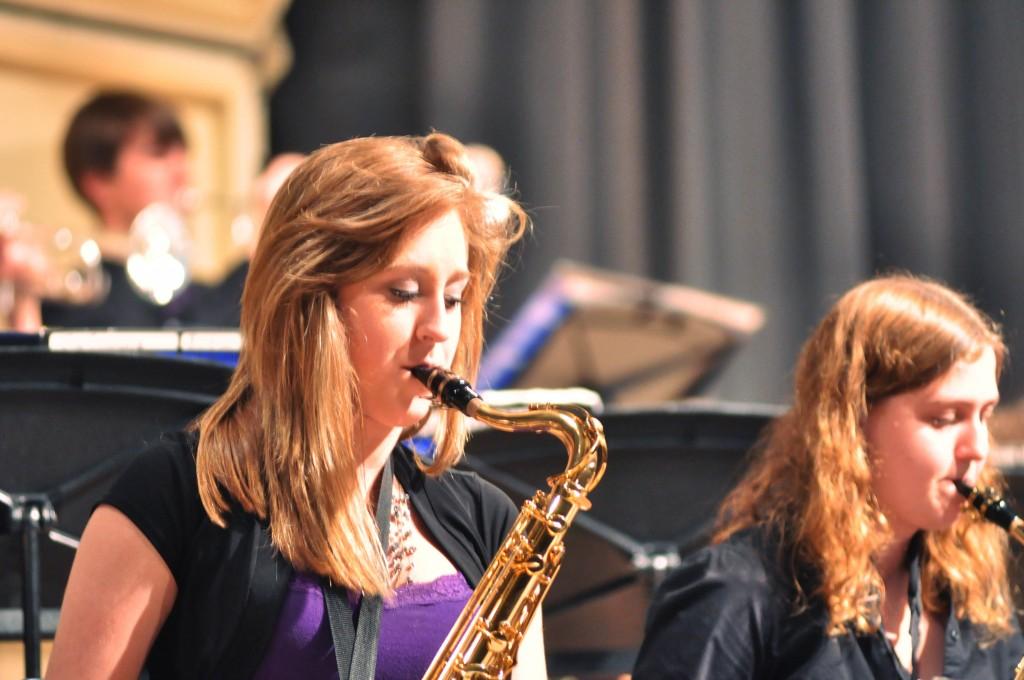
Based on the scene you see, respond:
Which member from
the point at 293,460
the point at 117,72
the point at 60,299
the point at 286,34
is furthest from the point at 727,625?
the point at 286,34

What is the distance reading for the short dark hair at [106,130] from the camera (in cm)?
407

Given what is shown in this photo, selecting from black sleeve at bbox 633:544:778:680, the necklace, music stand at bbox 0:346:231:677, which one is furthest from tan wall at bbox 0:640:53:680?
black sleeve at bbox 633:544:778:680

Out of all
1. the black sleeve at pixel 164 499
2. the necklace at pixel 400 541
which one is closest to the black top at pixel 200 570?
the black sleeve at pixel 164 499

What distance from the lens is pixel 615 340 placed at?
3.15m

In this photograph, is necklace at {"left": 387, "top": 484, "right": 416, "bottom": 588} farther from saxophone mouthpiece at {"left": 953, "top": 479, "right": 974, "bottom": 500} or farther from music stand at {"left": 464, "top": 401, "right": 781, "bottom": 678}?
saxophone mouthpiece at {"left": 953, "top": 479, "right": 974, "bottom": 500}

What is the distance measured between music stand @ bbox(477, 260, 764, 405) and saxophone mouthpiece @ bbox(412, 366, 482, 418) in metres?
1.13

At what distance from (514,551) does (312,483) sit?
30 centimetres

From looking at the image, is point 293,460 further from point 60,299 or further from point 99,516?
point 60,299

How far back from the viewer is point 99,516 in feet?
5.37

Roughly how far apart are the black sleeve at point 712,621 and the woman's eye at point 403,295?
660 millimetres

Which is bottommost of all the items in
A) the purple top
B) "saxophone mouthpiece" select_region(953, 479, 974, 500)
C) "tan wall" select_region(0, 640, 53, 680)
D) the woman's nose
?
"tan wall" select_region(0, 640, 53, 680)

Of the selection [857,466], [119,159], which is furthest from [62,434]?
[119,159]

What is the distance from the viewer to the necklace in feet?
5.91

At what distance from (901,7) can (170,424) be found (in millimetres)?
3249
